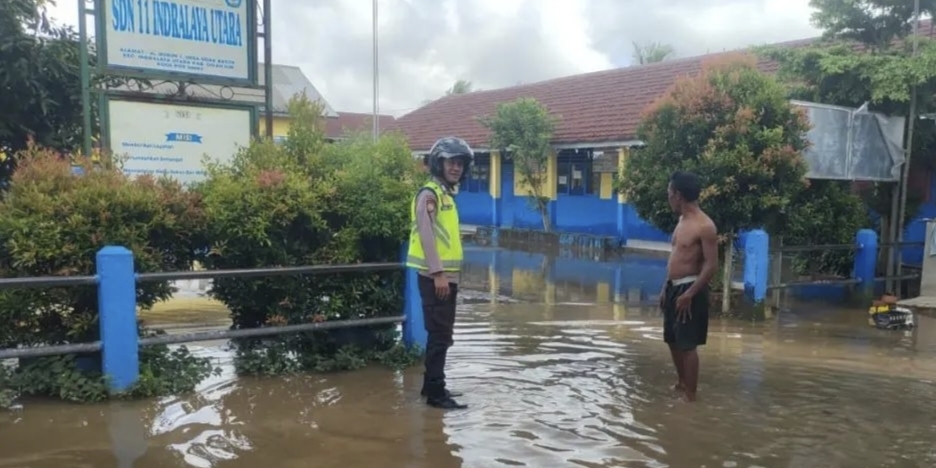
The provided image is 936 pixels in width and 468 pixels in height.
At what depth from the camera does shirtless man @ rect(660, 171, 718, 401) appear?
213 inches

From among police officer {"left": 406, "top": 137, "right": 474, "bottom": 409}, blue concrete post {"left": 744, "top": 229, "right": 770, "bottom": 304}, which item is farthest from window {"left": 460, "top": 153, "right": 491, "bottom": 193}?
police officer {"left": 406, "top": 137, "right": 474, "bottom": 409}

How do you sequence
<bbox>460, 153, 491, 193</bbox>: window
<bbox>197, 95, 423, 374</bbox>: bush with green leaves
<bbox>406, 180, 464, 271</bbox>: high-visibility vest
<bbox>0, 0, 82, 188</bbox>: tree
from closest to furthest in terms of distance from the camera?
<bbox>406, 180, 464, 271</bbox>: high-visibility vest, <bbox>197, 95, 423, 374</bbox>: bush with green leaves, <bbox>0, 0, 82, 188</bbox>: tree, <bbox>460, 153, 491, 193</bbox>: window

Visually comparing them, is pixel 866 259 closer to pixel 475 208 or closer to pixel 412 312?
pixel 412 312

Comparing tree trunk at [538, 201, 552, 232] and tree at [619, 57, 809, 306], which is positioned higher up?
tree at [619, 57, 809, 306]

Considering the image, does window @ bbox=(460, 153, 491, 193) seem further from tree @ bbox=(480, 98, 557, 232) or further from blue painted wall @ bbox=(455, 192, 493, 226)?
tree @ bbox=(480, 98, 557, 232)

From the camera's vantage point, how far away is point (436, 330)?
5301mm

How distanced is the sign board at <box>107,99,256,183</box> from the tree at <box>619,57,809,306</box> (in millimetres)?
5052

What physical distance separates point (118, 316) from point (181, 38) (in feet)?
10.4

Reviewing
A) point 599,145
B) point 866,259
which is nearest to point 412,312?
point 866,259

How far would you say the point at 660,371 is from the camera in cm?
654

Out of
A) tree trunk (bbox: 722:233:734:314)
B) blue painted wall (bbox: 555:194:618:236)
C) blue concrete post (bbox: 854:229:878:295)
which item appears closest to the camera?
tree trunk (bbox: 722:233:734:314)

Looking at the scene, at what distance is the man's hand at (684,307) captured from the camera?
5398mm

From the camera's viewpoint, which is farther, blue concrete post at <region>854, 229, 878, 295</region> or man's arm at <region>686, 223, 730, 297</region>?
blue concrete post at <region>854, 229, 878, 295</region>

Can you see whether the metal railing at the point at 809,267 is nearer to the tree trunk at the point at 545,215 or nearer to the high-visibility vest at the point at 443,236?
the high-visibility vest at the point at 443,236
